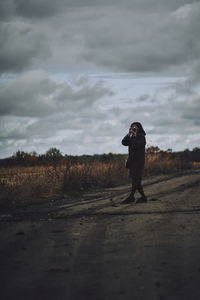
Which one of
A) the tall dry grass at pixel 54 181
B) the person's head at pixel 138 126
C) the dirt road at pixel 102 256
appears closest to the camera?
the dirt road at pixel 102 256

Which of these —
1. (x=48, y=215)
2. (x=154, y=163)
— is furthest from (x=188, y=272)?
(x=154, y=163)

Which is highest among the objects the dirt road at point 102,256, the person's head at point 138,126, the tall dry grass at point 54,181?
the person's head at point 138,126

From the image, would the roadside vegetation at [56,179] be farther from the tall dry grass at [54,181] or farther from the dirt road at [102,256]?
the dirt road at [102,256]

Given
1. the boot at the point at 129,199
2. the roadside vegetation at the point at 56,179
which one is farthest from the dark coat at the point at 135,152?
the roadside vegetation at the point at 56,179

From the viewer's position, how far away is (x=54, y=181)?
53.8 feet

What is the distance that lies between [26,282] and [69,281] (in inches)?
18.0

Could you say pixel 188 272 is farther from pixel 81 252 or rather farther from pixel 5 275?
pixel 5 275

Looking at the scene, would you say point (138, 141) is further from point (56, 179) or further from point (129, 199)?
point (56, 179)

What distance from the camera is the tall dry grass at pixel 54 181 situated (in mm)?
13234

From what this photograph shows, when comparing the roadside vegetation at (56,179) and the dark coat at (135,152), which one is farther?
the roadside vegetation at (56,179)

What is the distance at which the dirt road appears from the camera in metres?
3.96

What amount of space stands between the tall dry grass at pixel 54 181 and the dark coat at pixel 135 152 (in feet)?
12.1

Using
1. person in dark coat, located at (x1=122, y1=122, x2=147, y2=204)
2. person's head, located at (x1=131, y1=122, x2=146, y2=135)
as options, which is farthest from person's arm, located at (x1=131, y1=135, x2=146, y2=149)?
person's head, located at (x1=131, y1=122, x2=146, y2=135)

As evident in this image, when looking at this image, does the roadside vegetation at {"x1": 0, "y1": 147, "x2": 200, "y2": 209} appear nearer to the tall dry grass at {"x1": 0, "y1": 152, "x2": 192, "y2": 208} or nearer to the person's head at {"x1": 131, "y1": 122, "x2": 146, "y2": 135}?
the tall dry grass at {"x1": 0, "y1": 152, "x2": 192, "y2": 208}
